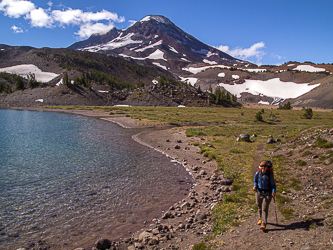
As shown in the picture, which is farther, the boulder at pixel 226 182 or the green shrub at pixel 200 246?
the boulder at pixel 226 182

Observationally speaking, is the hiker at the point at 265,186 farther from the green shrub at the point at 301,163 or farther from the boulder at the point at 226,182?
the green shrub at the point at 301,163

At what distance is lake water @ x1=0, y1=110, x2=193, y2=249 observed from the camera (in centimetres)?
938

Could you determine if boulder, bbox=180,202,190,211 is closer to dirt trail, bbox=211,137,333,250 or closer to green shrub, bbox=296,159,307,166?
dirt trail, bbox=211,137,333,250

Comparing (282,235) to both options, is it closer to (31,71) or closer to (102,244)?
(102,244)

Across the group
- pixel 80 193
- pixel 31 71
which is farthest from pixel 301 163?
pixel 31 71

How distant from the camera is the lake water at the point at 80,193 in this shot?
9375 mm

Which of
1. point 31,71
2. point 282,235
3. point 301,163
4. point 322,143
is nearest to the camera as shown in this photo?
point 282,235

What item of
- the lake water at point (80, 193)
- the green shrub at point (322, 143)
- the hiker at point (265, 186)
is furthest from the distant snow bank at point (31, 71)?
→ the hiker at point (265, 186)

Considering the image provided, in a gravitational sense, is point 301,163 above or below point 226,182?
above

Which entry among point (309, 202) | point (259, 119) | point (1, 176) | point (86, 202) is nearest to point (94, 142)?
point (1, 176)

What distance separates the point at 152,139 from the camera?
31.1 m

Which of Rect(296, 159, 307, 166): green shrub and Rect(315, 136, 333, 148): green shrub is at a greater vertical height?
Rect(315, 136, 333, 148): green shrub

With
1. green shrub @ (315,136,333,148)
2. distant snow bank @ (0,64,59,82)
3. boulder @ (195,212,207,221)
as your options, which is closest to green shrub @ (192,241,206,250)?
boulder @ (195,212,207,221)

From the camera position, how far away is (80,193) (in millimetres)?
13055
